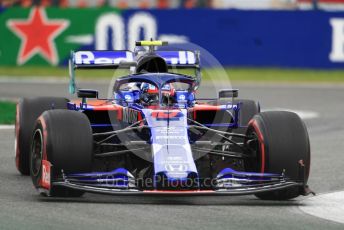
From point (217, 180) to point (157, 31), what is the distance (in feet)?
64.9

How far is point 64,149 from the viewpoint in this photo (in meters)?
10.1

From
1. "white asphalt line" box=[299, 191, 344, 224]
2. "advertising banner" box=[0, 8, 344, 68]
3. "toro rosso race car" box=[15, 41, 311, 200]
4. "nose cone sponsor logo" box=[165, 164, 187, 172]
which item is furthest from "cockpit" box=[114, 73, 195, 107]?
"advertising banner" box=[0, 8, 344, 68]

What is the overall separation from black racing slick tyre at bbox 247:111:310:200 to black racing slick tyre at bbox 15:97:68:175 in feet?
8.91

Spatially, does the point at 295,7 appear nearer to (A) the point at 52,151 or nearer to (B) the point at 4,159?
(B) the point at 4,159

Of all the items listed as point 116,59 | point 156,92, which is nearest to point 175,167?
point 156,92

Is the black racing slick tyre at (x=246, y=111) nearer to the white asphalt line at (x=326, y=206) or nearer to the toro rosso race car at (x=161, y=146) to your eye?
the toro rosso race car at (x=161, y=146)

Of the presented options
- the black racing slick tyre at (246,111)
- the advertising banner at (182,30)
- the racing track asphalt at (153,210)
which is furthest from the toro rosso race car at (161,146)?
the advertising banner at (182,30)

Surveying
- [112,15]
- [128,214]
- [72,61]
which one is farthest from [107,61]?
[112,15]

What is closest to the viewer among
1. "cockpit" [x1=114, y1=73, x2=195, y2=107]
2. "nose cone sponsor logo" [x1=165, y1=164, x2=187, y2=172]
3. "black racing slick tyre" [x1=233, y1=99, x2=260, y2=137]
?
"nose cone sponsor logo" [x1=165, y1=164, x2=187, y2=172]

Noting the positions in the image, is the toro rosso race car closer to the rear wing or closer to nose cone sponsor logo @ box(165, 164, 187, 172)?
nose cone sponsor logo @ box(165, 164, 187, 172)

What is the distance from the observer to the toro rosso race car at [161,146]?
1002 cm

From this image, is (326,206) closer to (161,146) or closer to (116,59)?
(161,146)

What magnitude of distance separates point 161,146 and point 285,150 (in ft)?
3.82

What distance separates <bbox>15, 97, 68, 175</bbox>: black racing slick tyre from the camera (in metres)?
12.2
